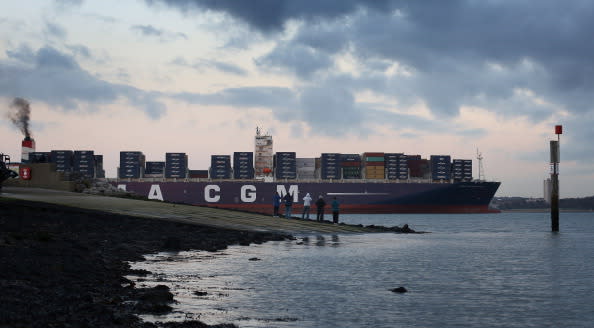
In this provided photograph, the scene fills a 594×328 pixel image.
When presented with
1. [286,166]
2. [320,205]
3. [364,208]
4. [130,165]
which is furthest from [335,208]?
[130,165]

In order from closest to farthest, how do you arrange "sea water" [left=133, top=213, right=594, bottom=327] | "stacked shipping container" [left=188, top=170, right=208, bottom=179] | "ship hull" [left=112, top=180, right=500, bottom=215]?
"sea water" [left=133, top=213, right=594, bottom=327], "ship hull" [left=112, top=180, right=500, bottom=215], "stacked shipping container" [left=188, top=170, right=208, bottom=179]

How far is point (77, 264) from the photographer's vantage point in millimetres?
12656

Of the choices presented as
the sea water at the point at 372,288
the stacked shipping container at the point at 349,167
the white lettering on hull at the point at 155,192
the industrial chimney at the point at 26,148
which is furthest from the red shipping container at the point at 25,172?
the stacked shipping container at the point at 349,167

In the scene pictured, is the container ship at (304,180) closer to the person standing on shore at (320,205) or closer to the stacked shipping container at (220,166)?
the stacked shipping container at (220,166)

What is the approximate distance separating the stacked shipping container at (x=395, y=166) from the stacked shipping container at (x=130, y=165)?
40698 millimetres

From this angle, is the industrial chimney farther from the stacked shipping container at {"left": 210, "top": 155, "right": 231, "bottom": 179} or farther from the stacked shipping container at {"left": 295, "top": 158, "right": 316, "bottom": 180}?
the stacked shipping container at {"left": 295, "top": 158, "right": 316, "bottom": 180}

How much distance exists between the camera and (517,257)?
2089cm

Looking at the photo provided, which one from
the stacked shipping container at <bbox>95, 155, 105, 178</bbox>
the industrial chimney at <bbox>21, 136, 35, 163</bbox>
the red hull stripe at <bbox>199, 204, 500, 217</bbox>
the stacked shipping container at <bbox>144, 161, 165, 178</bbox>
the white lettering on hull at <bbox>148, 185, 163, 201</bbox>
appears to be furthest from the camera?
the stacked shipping container at <bbox>95, 155, 105, 178</bbox>

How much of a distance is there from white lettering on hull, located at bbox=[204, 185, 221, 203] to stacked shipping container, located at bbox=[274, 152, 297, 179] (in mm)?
11597

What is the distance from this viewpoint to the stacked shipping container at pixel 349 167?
98562 mm

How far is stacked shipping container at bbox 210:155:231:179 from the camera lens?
319 feet

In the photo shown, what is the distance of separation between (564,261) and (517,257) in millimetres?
1572

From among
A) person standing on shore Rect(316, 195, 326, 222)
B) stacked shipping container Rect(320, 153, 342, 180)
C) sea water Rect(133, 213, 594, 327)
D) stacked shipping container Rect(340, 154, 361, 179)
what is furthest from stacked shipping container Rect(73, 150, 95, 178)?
sea water Rect(133, 213, 594, 327)

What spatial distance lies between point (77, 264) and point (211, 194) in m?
80.7
